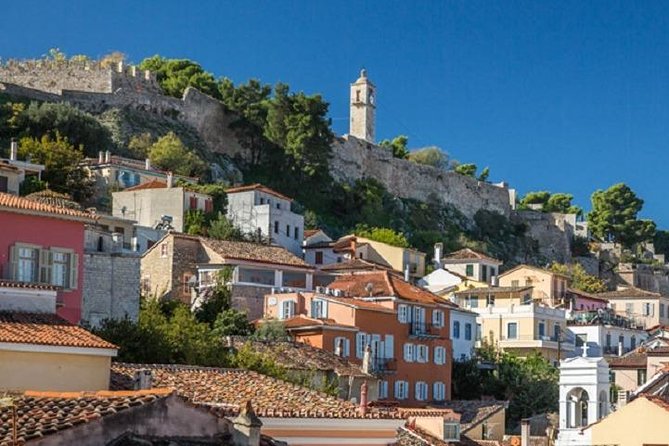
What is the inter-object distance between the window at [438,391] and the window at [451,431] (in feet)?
73.4

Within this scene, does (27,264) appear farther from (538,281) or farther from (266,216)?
(538,281)

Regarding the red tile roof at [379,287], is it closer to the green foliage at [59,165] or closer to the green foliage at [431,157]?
the green foliage at [59,165]

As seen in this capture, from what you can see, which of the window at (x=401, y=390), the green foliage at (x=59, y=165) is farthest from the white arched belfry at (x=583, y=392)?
the green foliage at (x=59, y=165)

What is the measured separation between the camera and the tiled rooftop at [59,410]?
47.4 feet

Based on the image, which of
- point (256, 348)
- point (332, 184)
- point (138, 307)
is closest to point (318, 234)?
point (332, 184)

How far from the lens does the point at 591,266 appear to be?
123m

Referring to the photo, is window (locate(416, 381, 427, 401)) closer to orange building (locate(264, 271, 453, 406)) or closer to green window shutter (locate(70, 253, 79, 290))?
orange building (locate(264, 271, 453, 406))

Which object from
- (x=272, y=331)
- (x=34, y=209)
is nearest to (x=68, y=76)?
(x=272, y=331)

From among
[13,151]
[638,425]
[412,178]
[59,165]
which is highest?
[412,178]

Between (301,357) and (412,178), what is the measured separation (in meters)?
71.2

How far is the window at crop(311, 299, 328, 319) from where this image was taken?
57681 mm

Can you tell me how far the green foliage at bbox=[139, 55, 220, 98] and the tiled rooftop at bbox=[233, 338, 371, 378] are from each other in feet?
169

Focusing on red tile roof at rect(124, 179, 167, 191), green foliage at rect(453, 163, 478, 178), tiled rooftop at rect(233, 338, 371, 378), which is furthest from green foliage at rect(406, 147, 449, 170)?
tiled rooftop at rect(233, 338, 371, 378)

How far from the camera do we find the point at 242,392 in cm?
2570
